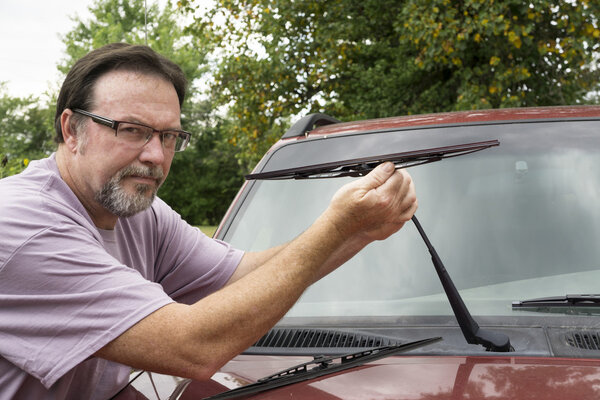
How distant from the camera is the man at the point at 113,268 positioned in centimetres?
156

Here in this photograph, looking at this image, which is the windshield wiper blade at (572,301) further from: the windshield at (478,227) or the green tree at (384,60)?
the green tree at (384,60)

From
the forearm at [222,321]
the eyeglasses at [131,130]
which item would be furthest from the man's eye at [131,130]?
the forearm at [222,321]

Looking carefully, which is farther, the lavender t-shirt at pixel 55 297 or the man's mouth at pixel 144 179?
the man's mouth at pixel 144 179

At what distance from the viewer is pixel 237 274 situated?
2.31 m

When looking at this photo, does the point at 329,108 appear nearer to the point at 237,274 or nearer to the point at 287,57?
the point at 287,57

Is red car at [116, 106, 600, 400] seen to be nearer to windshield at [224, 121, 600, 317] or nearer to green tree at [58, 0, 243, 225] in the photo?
windshield at [224, 121, 600, 317]

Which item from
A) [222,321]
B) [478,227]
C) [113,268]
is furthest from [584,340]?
[113,268]

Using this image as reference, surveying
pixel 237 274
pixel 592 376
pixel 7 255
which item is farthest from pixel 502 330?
pixel 7 255

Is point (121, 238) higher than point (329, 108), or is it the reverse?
point (121, 238)

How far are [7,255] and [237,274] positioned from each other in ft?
2.79

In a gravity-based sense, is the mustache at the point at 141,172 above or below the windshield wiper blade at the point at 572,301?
above

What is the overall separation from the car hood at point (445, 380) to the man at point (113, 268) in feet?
0.50

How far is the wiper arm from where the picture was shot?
1.73 meters

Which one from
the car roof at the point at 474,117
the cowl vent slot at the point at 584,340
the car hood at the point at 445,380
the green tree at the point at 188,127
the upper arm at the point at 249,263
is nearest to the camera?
the car hood at the point at 445,380
